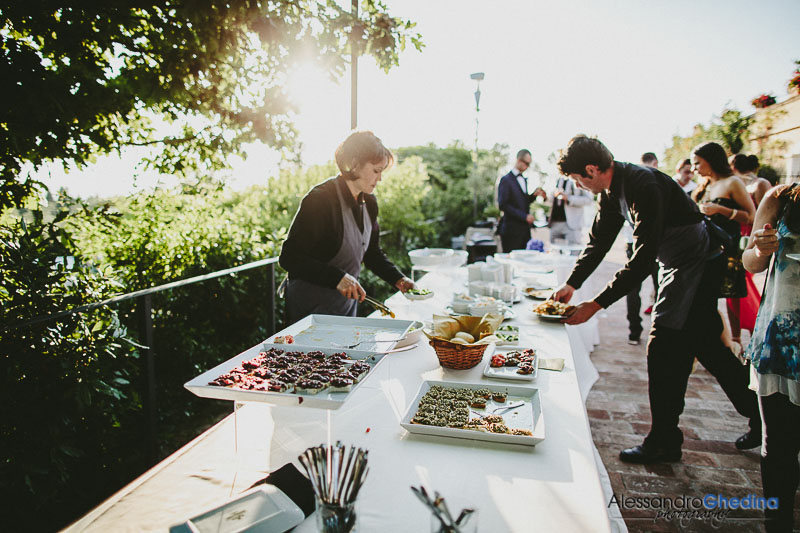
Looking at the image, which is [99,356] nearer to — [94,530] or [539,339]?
[94,530]

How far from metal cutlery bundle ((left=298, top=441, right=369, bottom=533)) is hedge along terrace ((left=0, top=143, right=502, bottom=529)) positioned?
133cm

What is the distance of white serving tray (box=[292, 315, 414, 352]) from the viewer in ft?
5.30

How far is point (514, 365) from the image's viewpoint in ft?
5.57

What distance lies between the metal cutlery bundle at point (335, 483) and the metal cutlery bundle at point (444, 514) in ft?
0.39

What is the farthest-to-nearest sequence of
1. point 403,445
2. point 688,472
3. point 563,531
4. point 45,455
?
point 688,472
point 45,455
point 403,445
point 563,531

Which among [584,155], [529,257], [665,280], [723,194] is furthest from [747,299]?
[584,155]

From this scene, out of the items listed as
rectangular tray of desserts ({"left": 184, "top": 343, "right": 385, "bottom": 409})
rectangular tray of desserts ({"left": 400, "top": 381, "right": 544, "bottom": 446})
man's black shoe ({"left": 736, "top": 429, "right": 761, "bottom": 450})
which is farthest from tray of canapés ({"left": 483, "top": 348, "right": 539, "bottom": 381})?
man's black shoe ({"left": 736, "top": 429, "right": 761, "bottom": 450})

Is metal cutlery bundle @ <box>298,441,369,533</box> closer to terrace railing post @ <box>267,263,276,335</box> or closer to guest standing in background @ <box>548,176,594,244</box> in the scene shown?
terrace railing post @ <box>267,263,276,335</box>

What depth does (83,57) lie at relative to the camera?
1918 millimetres

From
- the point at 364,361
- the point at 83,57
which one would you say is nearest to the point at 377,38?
the point at 83,57

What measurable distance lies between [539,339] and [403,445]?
1121mm

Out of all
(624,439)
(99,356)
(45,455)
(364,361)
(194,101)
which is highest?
(194,101)

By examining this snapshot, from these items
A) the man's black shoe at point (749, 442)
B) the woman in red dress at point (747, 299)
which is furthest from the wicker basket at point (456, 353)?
the woman in red dress at point (747, 299)

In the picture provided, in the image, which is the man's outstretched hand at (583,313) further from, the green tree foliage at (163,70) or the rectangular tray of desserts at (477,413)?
the green tree foliage at (163,70)
